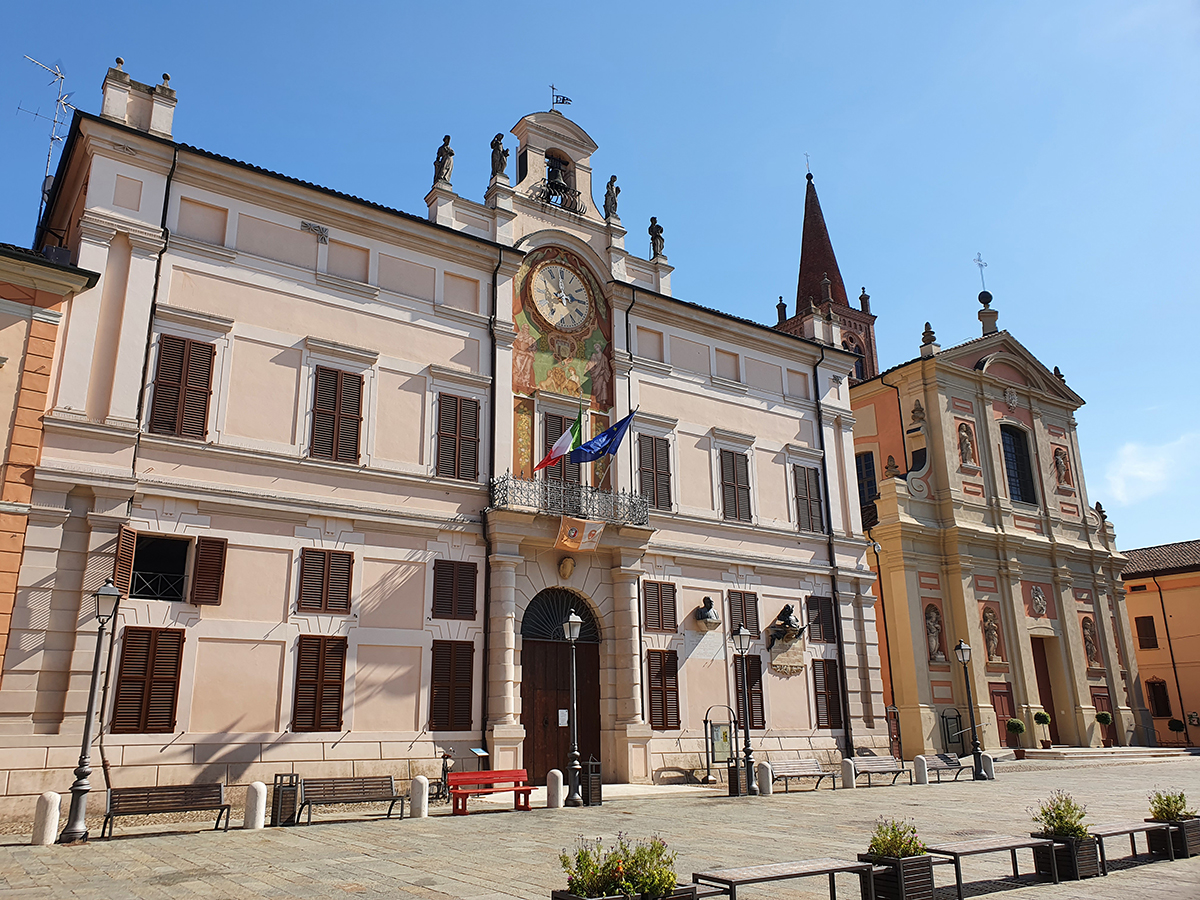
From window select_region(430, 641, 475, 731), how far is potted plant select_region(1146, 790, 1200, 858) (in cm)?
1297

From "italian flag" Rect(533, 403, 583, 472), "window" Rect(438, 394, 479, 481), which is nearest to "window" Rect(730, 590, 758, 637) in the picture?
"italian flag" Rect(533, 403, 583, 472)

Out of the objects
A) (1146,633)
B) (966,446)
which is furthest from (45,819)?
(1146,633)

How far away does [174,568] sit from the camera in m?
17.6

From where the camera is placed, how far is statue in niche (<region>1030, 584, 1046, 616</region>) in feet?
120

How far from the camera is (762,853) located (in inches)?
448

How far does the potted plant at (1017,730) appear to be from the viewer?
3184 cm

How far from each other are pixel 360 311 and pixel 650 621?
10.3 metres

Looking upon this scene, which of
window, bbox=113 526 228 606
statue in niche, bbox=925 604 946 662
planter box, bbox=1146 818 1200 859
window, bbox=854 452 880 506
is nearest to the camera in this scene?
planter box, bbox=1146 818 1200 859

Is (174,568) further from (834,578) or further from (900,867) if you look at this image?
(834,578)

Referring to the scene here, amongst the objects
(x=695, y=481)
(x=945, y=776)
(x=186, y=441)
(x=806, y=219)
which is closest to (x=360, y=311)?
Answer: (x=186, y=441)

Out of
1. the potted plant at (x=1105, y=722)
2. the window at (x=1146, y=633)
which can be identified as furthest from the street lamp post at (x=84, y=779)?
the window at (x=1146, y=633)

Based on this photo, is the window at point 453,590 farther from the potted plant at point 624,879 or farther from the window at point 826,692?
the potted plant at point 624,879

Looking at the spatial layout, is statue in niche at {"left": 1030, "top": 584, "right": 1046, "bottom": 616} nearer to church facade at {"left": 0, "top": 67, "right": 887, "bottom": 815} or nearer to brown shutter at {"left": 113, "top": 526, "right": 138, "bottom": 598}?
A: church facade at {"left": 0, "top": 67, "right": 887, "bottom": 815}

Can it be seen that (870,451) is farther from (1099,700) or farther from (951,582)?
(1099,700)
